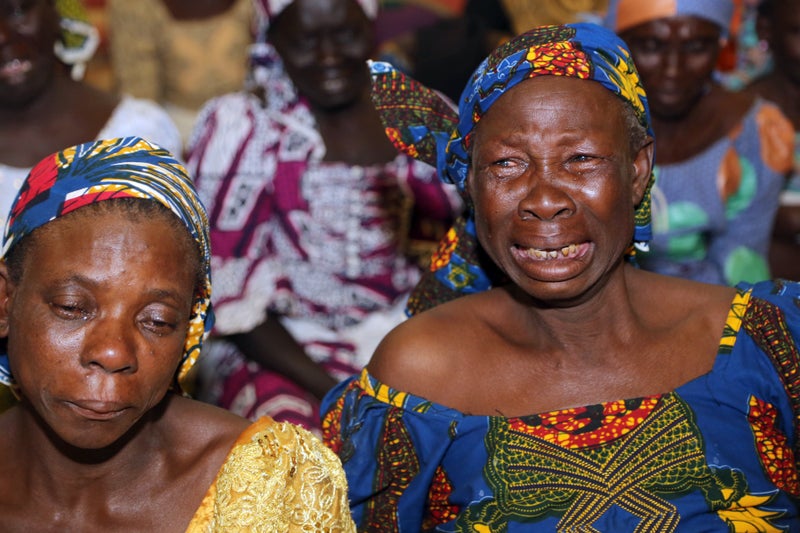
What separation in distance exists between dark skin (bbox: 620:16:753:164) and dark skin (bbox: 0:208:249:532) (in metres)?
2.32

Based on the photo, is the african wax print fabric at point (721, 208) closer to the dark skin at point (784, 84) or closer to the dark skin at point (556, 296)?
the dark skin at point (784, 84)

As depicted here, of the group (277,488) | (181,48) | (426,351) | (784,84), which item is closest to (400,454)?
(426,351)

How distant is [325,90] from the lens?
4148mm

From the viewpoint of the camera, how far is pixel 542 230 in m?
2.51

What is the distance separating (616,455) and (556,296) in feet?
1.20

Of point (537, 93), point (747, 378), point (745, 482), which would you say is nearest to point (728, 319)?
point (747, 378)

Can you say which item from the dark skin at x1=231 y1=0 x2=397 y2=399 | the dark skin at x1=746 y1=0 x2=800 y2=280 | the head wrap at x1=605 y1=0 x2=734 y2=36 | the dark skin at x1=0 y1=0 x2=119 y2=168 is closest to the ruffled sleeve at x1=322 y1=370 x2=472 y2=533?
the dark skin at x1=231 y1=0 x2=397 y2=399

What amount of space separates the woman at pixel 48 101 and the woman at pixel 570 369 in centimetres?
160

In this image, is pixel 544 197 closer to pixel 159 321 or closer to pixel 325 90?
pixel 159 321

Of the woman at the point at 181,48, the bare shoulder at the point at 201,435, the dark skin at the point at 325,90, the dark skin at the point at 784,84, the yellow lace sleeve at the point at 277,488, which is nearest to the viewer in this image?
the yellow lace sleeve at the point at 277,488

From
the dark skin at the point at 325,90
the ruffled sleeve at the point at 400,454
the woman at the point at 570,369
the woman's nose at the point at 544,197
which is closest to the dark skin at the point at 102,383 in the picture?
the ruffled sleeve at the point at 400,454

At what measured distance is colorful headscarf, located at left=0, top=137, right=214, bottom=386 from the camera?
7.36ft

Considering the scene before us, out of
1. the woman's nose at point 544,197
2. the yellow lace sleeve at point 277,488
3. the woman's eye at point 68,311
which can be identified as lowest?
the yellow lace sleeve at point 277,488

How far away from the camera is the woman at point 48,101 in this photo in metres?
3.76
